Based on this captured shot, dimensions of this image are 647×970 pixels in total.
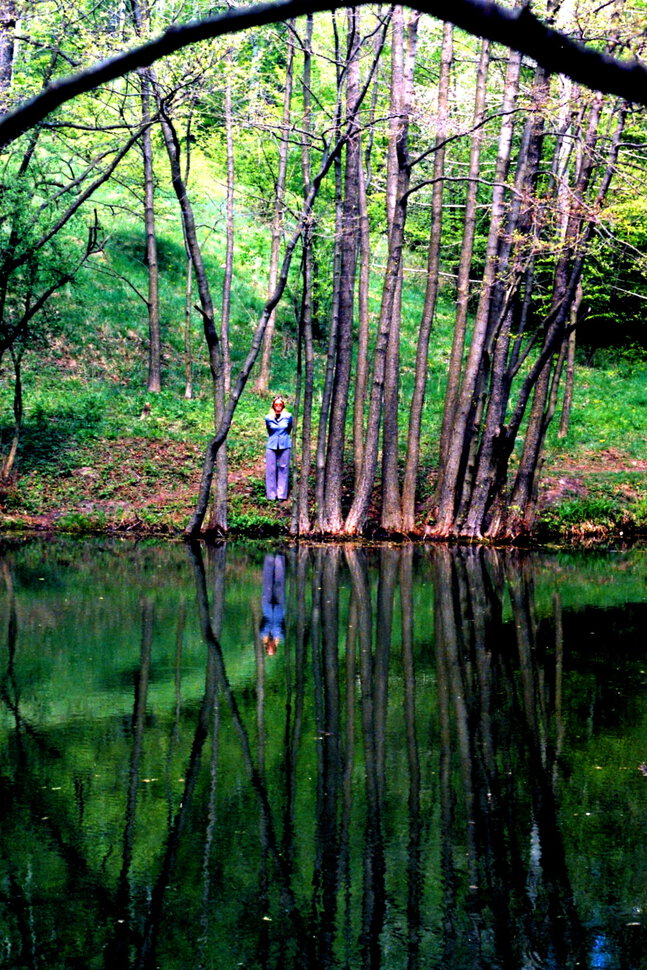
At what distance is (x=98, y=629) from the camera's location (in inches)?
408

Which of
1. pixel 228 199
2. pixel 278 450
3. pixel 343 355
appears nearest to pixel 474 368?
pixel 343 355

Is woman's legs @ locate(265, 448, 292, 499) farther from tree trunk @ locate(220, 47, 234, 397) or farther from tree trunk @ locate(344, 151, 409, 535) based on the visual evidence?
tree trunk @ locate(344, 151, 409, 535)

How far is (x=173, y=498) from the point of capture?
20.4m

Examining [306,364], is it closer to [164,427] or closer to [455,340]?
[455,340]

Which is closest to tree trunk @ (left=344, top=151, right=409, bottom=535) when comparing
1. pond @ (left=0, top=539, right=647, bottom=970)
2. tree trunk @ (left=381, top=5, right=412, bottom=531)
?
tree trunk @ (left=381, top=5, right=412, bottom=531)

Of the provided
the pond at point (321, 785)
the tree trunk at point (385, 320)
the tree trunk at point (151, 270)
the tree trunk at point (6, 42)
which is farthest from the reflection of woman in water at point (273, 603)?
the tree trunk at point (151, 270)

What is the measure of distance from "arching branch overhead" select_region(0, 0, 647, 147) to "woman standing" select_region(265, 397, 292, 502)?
16.6 metres

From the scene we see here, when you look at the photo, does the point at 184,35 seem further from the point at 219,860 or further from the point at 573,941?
the point at 219,860

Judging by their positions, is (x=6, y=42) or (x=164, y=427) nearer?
(x=6, y=42)

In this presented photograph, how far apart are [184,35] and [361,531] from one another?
17.1 m

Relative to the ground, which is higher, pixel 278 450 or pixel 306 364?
pixel 306 364

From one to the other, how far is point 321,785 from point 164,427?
1931 cm

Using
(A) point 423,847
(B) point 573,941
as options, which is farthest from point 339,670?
(B) point 573,941

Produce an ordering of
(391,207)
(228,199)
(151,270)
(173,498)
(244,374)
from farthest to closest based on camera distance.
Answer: (151,270) → (228,199) → (173,498) → (391,207) → (244,374)
